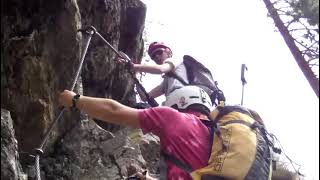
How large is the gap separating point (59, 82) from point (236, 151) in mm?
2790

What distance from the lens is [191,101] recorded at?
215 inches

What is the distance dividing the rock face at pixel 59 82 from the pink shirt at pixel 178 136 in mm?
1339

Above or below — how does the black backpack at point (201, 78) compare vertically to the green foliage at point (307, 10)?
below

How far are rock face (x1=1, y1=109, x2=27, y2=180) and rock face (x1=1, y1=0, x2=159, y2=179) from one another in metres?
0.01

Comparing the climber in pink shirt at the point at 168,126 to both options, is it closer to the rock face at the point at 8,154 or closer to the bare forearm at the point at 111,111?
the bare forearm at the point at 111,111

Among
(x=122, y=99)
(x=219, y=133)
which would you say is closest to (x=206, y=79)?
(x=122, y=99)

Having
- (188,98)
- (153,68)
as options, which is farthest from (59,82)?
(188,98)

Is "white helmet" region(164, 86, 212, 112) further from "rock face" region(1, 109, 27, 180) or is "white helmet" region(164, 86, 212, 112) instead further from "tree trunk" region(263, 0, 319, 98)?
"tree trunk" region(263, 0, 319, 98)

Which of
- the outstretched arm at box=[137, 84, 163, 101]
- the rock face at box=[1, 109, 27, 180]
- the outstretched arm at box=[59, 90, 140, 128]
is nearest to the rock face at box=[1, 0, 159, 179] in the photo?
the rock face at box=[1, 109, 27, 180]

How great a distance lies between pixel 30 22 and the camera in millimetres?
5664

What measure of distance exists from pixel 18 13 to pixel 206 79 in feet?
9.85

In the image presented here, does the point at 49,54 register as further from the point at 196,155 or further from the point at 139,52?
the point at 139,52

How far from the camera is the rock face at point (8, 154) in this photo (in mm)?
4004

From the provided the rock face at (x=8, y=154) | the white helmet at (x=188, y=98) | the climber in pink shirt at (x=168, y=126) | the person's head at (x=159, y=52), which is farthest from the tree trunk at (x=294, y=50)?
the rock face at (x=8, y=154)
